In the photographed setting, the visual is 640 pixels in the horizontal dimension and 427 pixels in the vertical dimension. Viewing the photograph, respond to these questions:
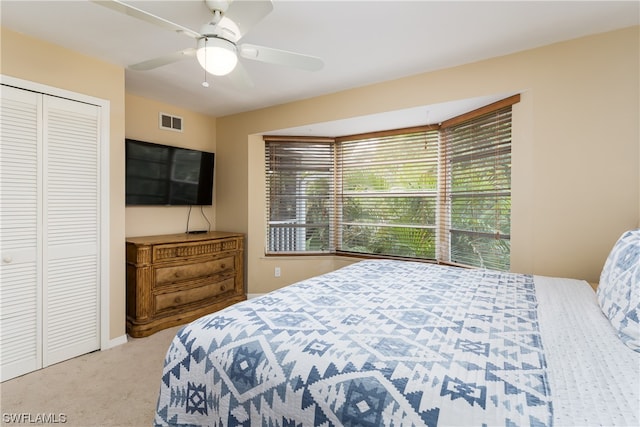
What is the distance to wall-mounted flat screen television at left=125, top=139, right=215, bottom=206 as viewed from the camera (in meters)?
3.17

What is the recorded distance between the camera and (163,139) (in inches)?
143

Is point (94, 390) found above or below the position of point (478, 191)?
below

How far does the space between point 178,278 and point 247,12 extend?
102 inches

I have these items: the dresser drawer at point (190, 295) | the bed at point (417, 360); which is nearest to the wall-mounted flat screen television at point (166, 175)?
the dresser drawer at point (190, 295)

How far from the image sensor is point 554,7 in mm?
1847

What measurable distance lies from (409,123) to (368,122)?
45cm

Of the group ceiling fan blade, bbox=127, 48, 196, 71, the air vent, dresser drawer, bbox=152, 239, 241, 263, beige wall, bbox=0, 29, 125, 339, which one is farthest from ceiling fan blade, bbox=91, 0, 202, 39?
the air vent

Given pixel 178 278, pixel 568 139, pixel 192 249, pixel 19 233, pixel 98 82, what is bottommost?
pixel 178 278

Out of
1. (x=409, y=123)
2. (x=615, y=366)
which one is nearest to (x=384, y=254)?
(x=409, y=123)

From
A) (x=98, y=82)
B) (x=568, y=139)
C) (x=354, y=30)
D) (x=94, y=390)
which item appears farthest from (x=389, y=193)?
(x=94, y=390)

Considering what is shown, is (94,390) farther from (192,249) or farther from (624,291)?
(624,291)

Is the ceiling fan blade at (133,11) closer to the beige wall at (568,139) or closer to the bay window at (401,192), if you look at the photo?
the beige wall at (568,139)

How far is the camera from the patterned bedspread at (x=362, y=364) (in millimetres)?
844

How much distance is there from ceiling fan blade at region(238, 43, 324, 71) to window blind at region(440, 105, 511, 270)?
1826 millimetres
